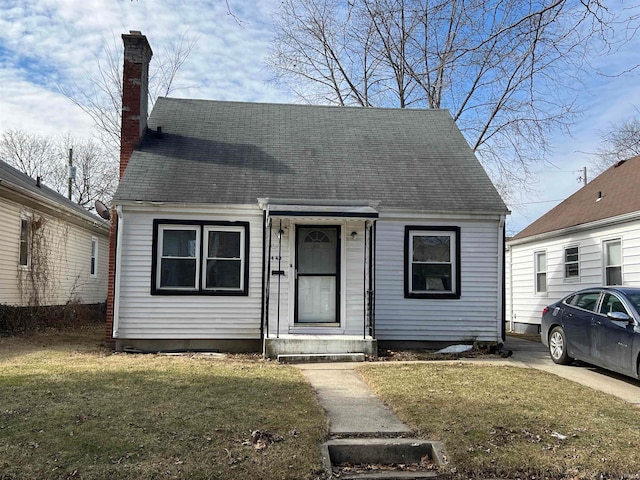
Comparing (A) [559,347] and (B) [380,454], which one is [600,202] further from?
(B) [380,454]

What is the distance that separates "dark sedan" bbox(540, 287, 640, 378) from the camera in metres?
7.94

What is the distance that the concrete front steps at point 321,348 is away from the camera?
34.3 feet

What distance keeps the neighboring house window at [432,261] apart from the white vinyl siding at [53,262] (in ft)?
34.5

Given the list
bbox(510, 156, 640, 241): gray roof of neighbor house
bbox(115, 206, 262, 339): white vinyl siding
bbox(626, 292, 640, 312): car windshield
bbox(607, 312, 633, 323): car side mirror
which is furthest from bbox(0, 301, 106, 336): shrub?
bbox(510, 156, 640, 241): gray roof of neighbor house

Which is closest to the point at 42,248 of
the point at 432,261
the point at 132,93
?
the point at 132,93

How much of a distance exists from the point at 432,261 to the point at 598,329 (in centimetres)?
394

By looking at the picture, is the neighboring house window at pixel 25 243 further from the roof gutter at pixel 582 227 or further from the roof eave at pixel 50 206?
the roof gutter at pixel 582 227

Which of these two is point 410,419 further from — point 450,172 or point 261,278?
point 450,172

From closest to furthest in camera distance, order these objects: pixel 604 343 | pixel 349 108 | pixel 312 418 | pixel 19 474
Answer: pixel 19 474 < pixel 312 418 < pixel 604 343 < pixel 349 108

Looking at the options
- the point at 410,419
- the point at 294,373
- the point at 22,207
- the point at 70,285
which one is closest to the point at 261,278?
the point at 294,373

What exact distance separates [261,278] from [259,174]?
2.45 meters

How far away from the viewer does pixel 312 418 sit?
232 inches

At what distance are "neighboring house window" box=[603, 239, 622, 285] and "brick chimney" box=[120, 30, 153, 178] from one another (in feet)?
38.5

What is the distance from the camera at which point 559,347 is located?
10148mm
